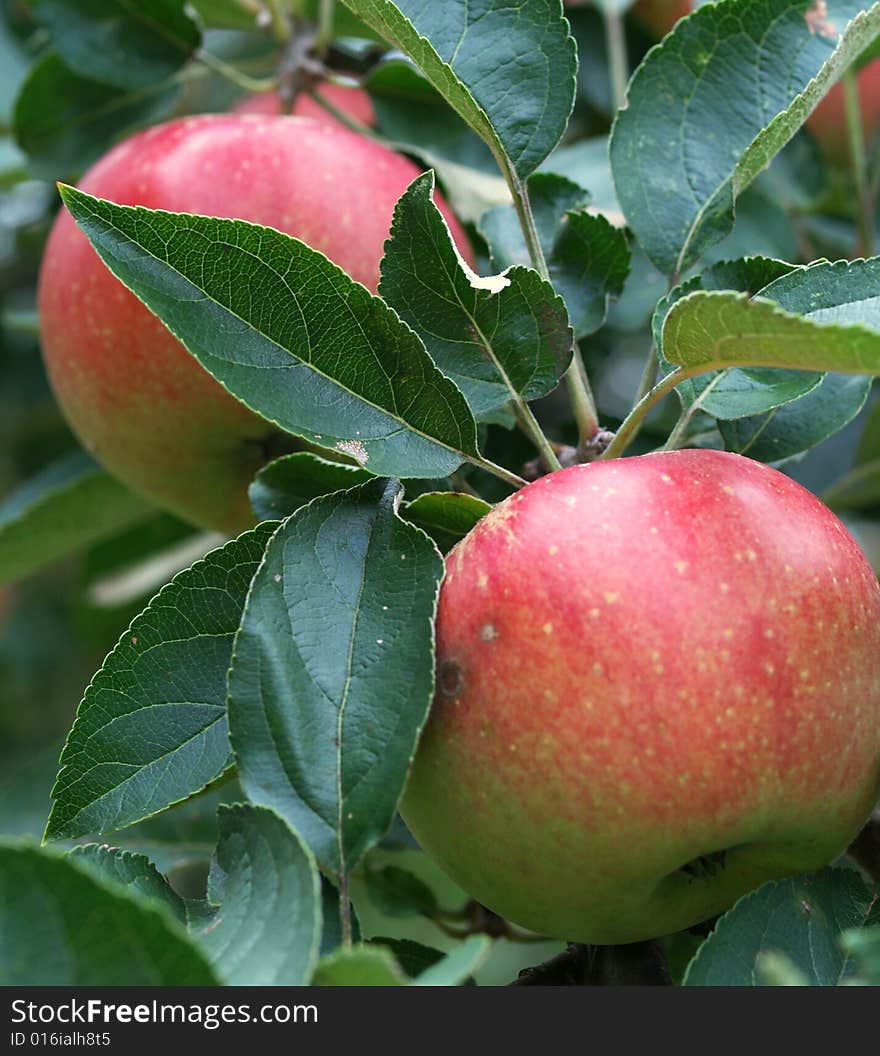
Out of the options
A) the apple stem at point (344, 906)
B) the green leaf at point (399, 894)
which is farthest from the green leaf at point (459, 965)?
the green leaf at point (399, 894)

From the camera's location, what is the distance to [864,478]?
1332 mm

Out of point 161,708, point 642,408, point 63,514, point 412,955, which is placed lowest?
point 63,514

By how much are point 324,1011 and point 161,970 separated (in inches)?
3.0

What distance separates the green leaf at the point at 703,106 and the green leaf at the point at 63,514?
0.74m

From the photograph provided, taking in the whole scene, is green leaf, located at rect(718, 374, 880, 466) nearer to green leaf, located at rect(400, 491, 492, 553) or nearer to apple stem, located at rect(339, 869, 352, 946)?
green leaf, located at rect(400, 491, 492, 553)

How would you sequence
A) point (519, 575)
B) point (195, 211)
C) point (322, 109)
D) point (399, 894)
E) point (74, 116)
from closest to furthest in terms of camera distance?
point (519, 575), point (195, 211), point (399, 894), point (74, 116), point (322, 109)

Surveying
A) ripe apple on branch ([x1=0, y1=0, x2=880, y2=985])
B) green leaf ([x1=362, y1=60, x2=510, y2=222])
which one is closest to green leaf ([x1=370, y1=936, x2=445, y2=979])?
ripe apple on branch ([x1=0, y1=0, x2=880, y2=985])

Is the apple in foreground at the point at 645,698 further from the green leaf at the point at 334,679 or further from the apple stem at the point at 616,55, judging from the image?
the apple stem at the point at 616,55

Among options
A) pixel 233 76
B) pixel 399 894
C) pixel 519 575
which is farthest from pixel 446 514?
pixel 233 76

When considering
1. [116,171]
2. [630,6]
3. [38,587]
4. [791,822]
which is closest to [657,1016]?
[791,822]

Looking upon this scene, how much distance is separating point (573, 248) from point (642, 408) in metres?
0.21

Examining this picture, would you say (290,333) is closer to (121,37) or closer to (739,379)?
(739,379)

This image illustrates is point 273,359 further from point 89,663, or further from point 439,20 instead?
point 89,663

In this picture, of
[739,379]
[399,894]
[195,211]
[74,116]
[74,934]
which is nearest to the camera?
[74,934]
